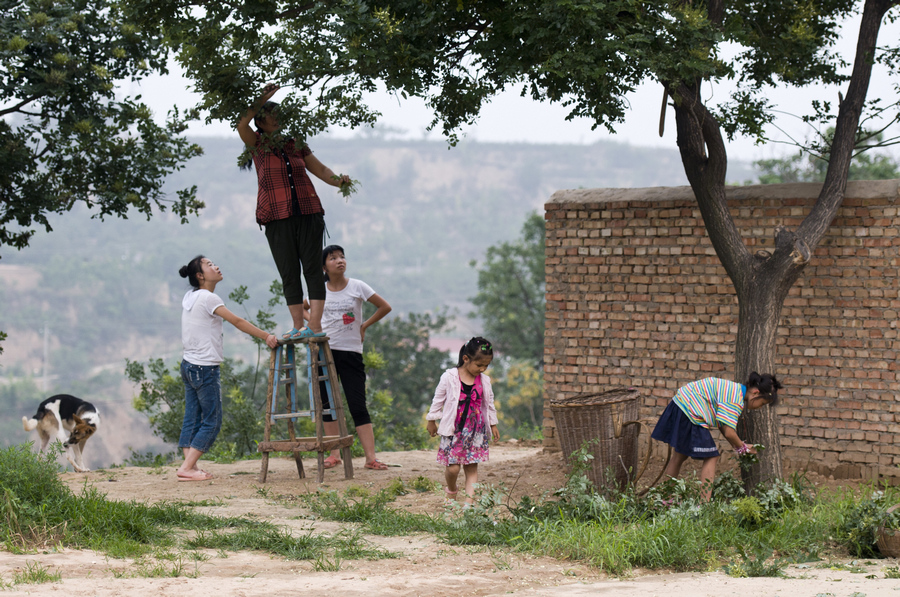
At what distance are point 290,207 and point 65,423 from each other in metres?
3.54

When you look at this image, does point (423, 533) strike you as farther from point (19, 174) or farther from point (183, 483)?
point (19, 174)

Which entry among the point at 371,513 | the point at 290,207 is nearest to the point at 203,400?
the point at 290,207

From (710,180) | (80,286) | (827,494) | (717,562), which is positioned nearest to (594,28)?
(710,180)

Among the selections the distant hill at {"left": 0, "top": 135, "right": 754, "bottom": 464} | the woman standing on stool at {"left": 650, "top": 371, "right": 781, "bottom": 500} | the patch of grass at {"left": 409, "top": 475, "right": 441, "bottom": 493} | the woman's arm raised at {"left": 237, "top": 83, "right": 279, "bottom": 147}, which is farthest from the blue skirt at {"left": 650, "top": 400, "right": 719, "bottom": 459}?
the distant hill at {"left": 0, "top": 135, "right": 754, "bottom": 464}

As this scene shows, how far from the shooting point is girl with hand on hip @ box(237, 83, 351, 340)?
7016 mm

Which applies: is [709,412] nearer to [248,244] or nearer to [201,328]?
[201,328]

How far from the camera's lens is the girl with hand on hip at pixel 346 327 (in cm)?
794

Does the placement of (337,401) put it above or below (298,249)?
below

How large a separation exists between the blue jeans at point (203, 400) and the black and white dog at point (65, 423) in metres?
1.59

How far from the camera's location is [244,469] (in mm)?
8680

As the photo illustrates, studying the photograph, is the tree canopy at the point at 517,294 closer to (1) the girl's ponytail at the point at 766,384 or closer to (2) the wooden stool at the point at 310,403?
(2) the wooden stool at the point at 310,403

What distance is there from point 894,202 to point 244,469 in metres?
6.39

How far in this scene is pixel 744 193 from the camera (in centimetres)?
739

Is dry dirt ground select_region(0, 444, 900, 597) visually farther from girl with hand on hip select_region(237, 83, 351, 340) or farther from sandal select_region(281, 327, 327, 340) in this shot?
girl with hand on hip select_region(237, 83, 351, 340)
